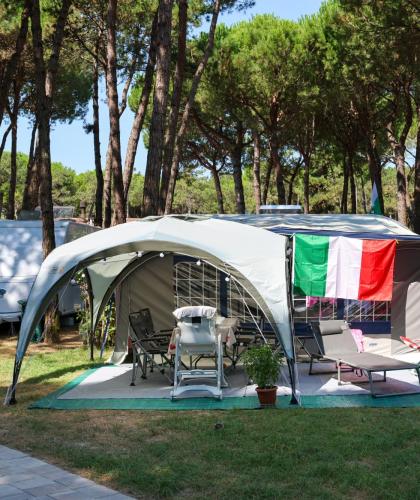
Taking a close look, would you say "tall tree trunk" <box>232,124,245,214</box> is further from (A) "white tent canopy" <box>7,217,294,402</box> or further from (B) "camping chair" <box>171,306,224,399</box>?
(B) "camping chair" <box>171,306,224,399</box>

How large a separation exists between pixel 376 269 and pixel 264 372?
2763 mm

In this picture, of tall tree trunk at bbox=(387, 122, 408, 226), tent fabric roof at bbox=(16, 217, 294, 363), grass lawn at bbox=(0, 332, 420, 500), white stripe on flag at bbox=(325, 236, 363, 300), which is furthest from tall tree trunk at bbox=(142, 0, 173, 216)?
tall tree trunk at bbox=(387, 122, 408, 226)

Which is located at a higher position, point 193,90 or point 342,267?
point 193,90

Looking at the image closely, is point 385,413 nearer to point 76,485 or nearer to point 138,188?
point 76,485

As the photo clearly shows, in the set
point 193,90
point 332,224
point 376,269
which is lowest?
point 376,269

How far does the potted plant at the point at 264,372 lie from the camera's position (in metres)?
6.45

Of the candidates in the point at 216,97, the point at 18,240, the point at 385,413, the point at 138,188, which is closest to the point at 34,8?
the point at 18,240

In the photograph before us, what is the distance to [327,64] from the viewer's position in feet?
62.9

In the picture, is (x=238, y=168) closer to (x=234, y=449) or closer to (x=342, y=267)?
(x=342, y=267)

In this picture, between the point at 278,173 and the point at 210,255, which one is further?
the point at 278,173

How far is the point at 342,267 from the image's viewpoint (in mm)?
8578

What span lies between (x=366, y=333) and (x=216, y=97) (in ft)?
40.2

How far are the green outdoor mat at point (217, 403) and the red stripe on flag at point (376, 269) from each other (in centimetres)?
184

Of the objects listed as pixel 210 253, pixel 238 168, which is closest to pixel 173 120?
pixel 210 253
